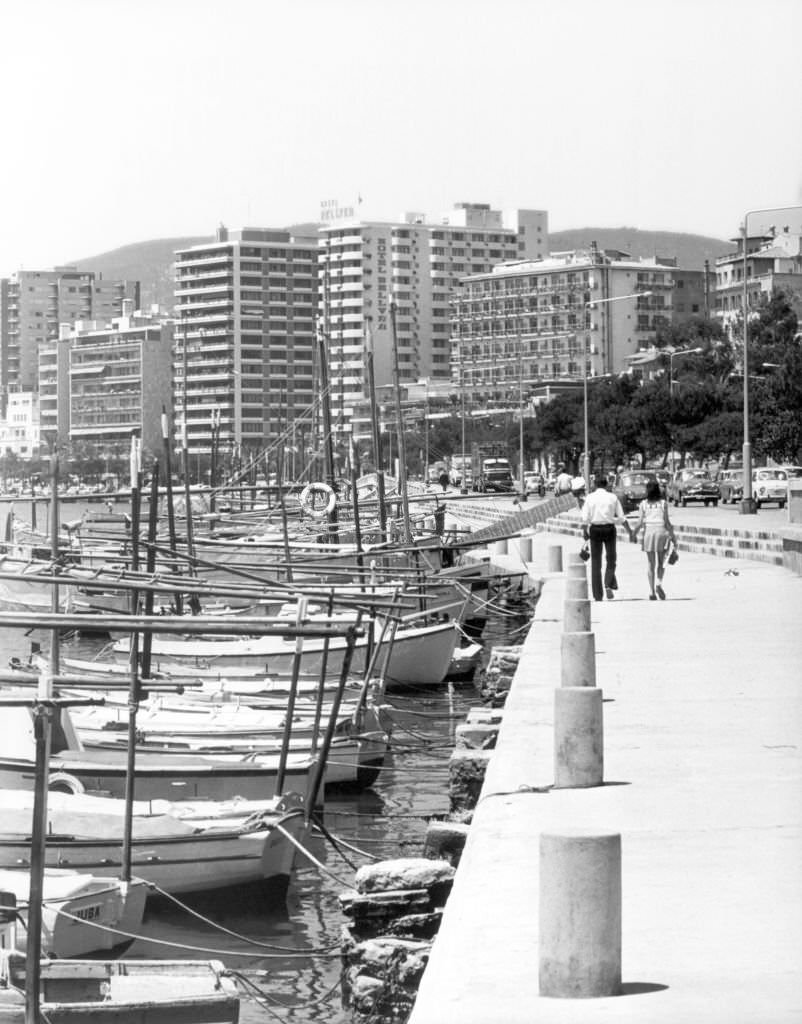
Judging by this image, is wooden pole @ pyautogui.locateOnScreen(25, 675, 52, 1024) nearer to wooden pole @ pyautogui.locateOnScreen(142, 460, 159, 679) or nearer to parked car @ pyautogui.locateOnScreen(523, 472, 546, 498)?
wooden pole @ pyautogui.locateOnScreen(142, 460, 159, 679)

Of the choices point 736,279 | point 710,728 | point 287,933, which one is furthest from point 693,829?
point 736,279

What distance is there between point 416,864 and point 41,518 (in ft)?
452

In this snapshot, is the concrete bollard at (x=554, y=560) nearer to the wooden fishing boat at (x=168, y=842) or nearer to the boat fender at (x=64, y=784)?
the boat fender at (x=64, y=784)

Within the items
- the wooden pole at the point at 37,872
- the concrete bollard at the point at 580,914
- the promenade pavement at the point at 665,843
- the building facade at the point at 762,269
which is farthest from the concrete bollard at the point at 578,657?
the building facade at the point at 762,269

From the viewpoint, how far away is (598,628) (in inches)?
915

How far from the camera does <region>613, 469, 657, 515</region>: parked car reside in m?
63.0

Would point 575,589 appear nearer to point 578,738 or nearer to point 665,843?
point 578,738

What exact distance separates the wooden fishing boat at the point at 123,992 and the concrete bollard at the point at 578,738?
245 cm

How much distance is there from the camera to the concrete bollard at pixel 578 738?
1112cm

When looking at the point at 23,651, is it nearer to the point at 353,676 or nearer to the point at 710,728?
the point at 353,676

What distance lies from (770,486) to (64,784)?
177 feet

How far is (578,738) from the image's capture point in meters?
11.4

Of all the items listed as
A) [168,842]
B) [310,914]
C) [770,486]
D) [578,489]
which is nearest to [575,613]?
[310,914]

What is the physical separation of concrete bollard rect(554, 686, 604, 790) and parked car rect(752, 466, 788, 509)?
5561 cm
